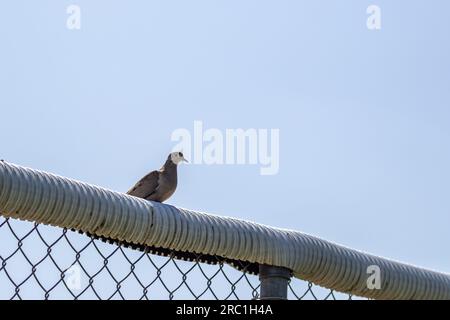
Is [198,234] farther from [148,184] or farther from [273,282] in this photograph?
[148,184]

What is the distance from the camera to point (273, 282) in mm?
3455

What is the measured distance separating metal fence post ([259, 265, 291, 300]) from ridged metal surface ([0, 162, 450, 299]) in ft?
0.10

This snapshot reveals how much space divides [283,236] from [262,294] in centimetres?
20

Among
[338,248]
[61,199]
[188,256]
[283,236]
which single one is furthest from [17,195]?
[338,248]

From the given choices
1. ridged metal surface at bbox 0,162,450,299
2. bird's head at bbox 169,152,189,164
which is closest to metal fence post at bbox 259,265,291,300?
ridged metal surface at bbox 0,162,450,299

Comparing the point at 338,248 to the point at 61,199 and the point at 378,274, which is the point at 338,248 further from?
the point at 61,199

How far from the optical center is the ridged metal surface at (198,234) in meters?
2.91

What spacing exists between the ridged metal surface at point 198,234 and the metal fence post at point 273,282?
0.03 metres

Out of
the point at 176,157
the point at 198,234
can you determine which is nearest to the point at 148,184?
the point at 176,157

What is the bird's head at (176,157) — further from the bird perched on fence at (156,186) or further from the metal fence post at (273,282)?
the metal fence post at (273,282)

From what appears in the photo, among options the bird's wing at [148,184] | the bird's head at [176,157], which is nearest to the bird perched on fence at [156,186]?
the bird's wing at [148,184]

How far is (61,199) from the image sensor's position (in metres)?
2.95

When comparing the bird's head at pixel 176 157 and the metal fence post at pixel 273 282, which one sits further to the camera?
the bird's head at pixel 176 157

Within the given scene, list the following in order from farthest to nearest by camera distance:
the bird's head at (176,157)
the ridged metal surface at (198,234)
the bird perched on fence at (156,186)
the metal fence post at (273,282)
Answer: the bird's head at (176,157), the bird perched on fence at (156,186), the metal fence post at (273,282), the ridged metal surface at (198,234)
